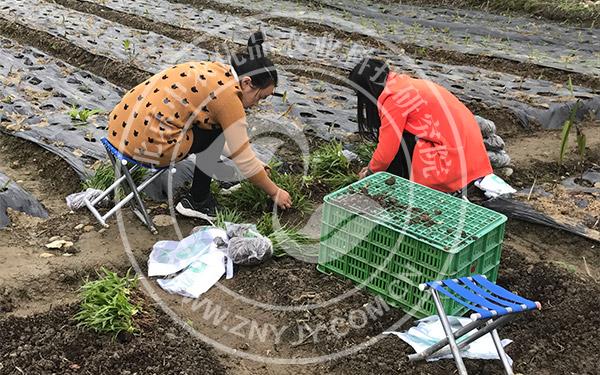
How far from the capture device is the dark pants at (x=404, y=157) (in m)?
3.75

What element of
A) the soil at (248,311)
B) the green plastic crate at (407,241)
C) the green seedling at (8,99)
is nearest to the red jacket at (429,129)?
the green plastic crate at (407,241)

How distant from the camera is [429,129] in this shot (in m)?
3.61

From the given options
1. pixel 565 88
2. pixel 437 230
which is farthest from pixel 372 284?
pixel 565 88

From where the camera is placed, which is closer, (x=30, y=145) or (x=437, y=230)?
(x=437, y=230)

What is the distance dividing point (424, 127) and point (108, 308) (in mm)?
2008

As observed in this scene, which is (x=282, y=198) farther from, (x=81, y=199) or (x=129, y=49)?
(x=129, y=49)

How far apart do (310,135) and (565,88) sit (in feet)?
10.2

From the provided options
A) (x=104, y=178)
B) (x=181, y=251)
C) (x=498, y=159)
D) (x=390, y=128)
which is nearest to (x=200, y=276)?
(x=181, y=251)

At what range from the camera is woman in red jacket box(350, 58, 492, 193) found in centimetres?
360

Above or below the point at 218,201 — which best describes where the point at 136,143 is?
above

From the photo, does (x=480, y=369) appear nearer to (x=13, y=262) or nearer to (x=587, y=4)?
(x=13, y=262)

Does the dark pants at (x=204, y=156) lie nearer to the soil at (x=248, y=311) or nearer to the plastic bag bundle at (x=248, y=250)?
the soil at (x=248, y=311)

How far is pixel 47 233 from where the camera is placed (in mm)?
3688

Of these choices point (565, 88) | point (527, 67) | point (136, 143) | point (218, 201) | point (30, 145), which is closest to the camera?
point (136, 143)
